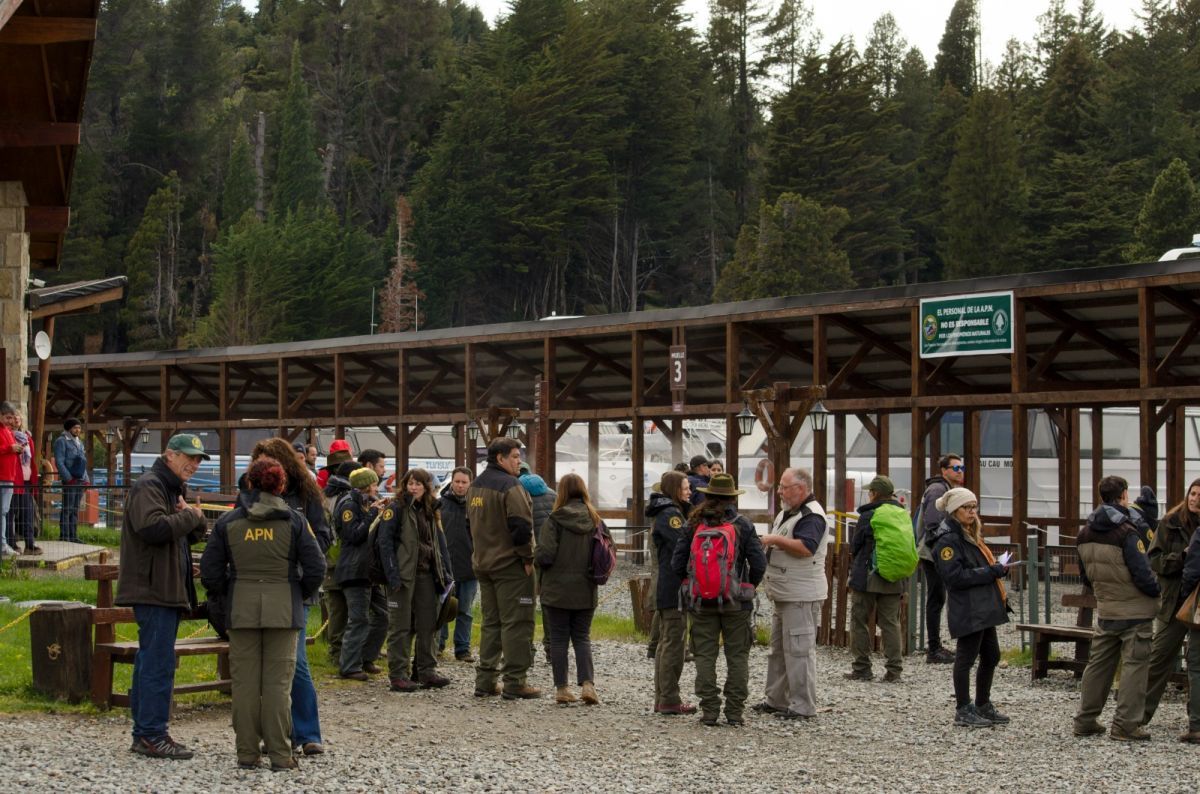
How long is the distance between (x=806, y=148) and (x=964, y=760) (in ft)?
209

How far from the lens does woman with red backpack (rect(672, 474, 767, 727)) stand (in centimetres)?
989

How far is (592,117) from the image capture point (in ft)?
243

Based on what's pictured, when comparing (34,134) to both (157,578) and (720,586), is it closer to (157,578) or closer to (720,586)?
(157,578)

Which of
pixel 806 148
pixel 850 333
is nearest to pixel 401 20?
pixel 806 148

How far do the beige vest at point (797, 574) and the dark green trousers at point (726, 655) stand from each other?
0.40 metres

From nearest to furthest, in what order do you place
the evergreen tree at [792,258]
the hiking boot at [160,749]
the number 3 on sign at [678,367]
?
the hiking boot at [160,749]
the number 3 on sign at [678,367]
the evergreen tree at [792,258]

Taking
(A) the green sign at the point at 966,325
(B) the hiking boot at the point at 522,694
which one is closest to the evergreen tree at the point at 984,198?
(A) the green sign at the point at 966,325

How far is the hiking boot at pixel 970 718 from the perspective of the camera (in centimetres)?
1026

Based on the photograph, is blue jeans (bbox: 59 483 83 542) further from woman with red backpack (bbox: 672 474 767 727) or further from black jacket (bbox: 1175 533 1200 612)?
black jacket (bbox: 1175 533 1200 612)

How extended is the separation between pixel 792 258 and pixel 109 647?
184 feet

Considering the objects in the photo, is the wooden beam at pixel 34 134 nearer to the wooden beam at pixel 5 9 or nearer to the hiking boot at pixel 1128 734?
the wooden beam at pixel 5 9

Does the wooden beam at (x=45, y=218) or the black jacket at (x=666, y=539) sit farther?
the wooden beam at (x=45, y=218)

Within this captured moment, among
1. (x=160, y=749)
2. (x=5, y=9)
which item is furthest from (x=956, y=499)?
(x=5, y=9)

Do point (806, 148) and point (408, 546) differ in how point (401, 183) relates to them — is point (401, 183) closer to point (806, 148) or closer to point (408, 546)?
point (806, 148)
